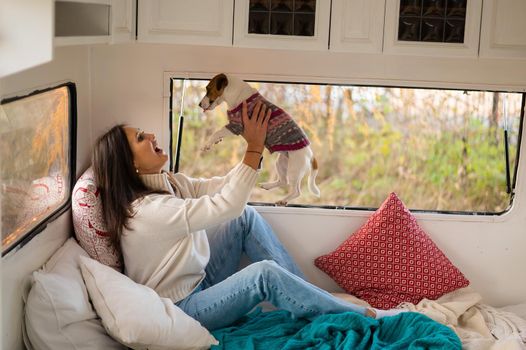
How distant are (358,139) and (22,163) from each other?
1.77 meters

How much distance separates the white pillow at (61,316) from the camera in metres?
2.52

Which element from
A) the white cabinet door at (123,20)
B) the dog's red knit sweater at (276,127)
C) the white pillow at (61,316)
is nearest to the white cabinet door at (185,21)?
the white cabinet door at (123,20)

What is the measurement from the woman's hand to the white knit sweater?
14 centimetres

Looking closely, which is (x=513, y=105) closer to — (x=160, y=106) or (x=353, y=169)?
(x=353, y=169)

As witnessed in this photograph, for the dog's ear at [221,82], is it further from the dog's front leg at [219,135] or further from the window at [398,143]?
Answer: the window at [398,143]

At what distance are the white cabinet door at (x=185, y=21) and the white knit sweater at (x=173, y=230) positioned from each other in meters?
0.55

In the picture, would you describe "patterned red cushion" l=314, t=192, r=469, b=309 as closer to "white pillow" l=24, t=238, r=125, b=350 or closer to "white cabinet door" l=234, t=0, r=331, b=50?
"white cabinet door" l=234, t=0, r=331, b=50

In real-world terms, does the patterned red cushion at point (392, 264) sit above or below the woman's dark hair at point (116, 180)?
below

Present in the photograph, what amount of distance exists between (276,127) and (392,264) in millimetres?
890

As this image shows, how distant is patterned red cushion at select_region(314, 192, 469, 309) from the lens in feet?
11.4

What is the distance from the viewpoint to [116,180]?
296cm

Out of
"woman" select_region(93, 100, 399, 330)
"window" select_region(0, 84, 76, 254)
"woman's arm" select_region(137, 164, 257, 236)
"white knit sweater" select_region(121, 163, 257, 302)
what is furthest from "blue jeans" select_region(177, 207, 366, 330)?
"window" select_region(0, 84, 76, 254)

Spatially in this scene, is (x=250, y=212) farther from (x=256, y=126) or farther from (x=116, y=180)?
(x=116, y=180)

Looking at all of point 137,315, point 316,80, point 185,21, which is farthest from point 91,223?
point 316,80
